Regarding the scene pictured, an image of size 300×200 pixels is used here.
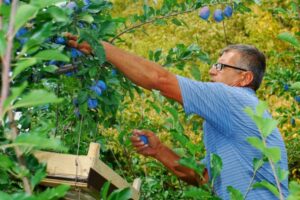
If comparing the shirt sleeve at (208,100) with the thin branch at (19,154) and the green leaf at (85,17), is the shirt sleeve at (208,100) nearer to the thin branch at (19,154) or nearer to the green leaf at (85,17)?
the green leaf at (85,17)

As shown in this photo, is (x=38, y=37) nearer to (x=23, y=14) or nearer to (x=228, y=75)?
(x=23, y=14)

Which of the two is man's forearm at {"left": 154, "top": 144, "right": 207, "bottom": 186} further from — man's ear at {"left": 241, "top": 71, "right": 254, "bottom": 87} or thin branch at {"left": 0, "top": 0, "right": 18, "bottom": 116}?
thin branch at {"left": 0, "top": 0, "right": 18, "bottom": 116}

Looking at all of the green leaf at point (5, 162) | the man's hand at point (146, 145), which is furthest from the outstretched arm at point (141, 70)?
the green leaf at point (5, 162)

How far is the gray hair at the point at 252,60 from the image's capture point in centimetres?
265

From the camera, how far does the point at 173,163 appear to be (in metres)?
2.71

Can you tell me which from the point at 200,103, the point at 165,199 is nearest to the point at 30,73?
the point at 200,103

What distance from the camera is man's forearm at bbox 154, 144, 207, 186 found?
2627mm

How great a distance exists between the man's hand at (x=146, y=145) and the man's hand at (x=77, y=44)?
1.84 ft

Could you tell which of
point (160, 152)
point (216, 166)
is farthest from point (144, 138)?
point (216, 166)

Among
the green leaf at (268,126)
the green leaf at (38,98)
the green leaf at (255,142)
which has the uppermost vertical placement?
the green leaf at (38,98)

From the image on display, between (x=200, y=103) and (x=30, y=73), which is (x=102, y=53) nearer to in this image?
(x=30, y=73)

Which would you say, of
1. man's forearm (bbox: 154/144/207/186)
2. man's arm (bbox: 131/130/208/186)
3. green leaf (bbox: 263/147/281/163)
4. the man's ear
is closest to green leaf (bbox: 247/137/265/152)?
green leaf (bbox: 263/147/281/163)

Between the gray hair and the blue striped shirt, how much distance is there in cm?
31

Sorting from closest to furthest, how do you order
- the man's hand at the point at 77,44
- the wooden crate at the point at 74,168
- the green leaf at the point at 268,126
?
the green leaf at the point at 268,126 < the wooden crate at the point at 74,168 < the man's hand at the point at 77,44
